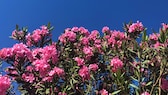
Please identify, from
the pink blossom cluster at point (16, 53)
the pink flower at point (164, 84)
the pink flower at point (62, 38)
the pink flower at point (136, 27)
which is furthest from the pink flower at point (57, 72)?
the pink flower at point (136, 27)

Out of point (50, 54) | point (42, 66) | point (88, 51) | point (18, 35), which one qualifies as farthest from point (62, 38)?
point (42, 66)

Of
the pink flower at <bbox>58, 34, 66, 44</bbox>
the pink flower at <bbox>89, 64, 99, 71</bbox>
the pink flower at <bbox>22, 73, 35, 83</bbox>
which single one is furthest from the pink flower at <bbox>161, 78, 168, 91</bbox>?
the pink flower at <bbox>58, 34, 66, 44</bbox>

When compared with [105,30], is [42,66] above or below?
below

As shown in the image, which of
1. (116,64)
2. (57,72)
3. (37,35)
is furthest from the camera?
(37,35)

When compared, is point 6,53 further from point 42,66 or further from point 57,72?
point 57,72

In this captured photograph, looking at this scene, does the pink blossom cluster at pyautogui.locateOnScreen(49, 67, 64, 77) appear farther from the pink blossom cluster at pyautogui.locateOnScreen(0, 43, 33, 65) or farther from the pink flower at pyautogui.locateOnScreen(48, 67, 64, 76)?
the pink blossom cluster at pyautogui.locateOnScreen(0, 43, 33, 65)

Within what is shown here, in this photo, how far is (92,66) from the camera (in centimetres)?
624

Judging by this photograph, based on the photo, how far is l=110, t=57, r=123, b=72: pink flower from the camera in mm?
5949

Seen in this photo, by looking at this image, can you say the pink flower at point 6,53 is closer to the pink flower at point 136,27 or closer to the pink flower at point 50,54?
the pink flower at point 50,54

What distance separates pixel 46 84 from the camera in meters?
5.95

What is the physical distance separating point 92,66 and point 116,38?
0.89 m

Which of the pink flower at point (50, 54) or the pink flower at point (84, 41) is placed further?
the pink flower at point (84, 41)

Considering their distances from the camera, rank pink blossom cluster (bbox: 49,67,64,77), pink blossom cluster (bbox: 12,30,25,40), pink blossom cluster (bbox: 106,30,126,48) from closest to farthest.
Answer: pink blossom cluster (bbox: 49,67,64,77) → pink blossom cluster (bbox: 106,30,126,48) → pink blossom cluster (bbox: 12,30,25,40)

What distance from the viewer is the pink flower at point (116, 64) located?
595 cm
